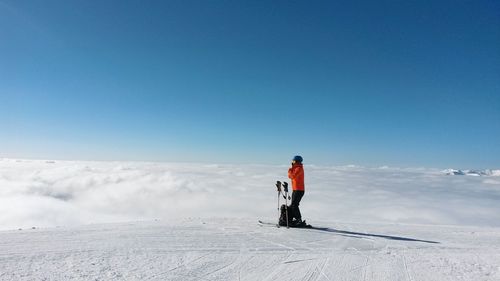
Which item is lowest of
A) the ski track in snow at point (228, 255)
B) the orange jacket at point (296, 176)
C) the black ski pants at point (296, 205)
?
the ski track in snow at point (228, 255)

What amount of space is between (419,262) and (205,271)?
416 cm

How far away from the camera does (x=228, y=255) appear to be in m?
6.19

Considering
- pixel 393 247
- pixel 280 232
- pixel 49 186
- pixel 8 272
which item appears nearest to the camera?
pixel 8 272

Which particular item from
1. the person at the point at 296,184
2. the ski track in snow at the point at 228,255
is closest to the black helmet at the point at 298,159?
the person at the point at 296,184

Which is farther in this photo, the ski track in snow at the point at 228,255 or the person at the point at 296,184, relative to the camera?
the person at the point at 296,184

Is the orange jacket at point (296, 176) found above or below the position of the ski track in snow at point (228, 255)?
above

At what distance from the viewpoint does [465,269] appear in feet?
19.2

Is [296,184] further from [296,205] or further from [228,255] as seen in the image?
[228,255]

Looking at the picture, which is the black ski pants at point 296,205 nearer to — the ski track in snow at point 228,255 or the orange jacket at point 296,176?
the orange jacket at point 296,176

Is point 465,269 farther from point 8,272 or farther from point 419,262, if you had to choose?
point 8,272

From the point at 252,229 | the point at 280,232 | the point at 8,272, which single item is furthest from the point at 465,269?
the point at 8,272

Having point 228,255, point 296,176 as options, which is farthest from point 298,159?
point 228,255

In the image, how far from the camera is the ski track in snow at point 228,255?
5.07 metres

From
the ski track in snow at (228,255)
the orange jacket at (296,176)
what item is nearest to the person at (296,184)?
the orange jacket at (296,176)
